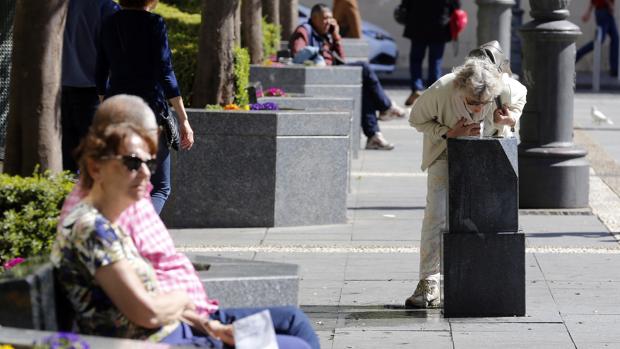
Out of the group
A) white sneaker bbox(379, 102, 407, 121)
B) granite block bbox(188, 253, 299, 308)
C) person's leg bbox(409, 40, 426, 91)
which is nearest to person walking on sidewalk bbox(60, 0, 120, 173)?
granite block bbox(188, 253, 299, 308)

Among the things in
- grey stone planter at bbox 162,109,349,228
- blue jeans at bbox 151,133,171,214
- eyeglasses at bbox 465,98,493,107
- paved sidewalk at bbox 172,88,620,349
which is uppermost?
eyeglasses at bbox 465,98,493,107

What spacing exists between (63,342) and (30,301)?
1.22ft

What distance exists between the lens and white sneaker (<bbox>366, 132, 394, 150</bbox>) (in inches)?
607

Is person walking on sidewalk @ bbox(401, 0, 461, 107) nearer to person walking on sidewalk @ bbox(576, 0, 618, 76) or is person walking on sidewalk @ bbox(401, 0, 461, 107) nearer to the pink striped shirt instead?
person walking on sidewalk @ bbox(576, 0, 618, 76)

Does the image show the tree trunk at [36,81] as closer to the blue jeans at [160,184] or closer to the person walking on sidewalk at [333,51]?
the blue jeans at [160,184]

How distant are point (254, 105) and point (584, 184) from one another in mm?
2675

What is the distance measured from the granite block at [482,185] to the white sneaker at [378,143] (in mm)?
8371

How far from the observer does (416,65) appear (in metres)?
20.0

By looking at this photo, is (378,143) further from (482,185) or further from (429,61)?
(482,185)

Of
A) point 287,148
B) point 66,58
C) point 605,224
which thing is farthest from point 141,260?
point 605,224

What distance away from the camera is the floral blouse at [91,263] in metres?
4.32

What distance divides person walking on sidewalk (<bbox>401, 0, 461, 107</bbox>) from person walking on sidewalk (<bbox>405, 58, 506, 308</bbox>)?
12.2 meters

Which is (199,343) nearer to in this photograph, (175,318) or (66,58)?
(175,318)

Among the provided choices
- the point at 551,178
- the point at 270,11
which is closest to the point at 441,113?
the point at 551,178
